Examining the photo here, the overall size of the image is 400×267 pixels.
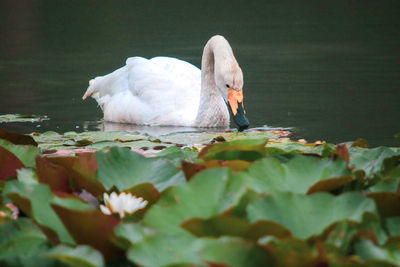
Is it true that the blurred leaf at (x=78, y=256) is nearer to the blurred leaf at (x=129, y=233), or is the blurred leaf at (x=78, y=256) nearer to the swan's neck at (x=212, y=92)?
the blurred leaf at (x=129, y=233)

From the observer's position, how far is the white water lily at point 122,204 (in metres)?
1.90

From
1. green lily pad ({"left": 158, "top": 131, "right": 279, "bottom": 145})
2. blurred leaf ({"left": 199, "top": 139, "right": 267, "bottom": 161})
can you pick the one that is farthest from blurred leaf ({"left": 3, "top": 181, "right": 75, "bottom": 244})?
green lily pad ({"left": 158, "top": 131, "right": 279, "bottom": 145})

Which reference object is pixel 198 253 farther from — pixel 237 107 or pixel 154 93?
pixel 154 93

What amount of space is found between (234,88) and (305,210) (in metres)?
5.35

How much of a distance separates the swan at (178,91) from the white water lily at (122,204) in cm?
507

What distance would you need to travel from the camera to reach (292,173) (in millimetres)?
2041

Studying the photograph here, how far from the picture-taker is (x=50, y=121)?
779 centimetres

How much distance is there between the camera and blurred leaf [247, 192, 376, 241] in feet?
5.54

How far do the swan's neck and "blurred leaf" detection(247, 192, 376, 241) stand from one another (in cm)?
555

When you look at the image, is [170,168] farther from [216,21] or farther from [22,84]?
[216,21]

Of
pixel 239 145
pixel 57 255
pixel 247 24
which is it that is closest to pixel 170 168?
pixel 239 145

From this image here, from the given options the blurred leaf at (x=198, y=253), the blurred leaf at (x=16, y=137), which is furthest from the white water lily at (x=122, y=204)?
the blurred leaf at (x=16, y=137)

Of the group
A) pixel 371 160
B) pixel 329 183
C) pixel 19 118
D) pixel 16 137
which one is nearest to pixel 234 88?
pixel 19 118

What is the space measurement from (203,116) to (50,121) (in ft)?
4.87
